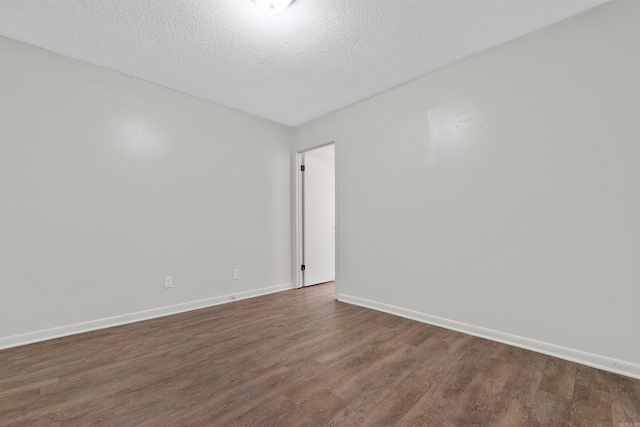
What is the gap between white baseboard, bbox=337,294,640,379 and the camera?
1838mm

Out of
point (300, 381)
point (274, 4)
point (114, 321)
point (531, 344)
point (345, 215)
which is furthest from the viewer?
point (345, 215)

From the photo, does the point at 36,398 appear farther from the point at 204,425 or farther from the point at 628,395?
the point at 628,395

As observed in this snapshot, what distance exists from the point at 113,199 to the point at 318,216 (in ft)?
9.03

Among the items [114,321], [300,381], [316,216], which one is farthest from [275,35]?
[114,321]

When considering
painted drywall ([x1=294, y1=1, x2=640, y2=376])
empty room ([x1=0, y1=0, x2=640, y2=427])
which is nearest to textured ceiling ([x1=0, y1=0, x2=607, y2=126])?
empty room ([x1=0, y1=0, x2=640, y2=427])

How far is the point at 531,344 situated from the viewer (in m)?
2.18

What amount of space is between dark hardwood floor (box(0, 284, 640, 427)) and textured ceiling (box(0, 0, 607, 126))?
254 centimetres

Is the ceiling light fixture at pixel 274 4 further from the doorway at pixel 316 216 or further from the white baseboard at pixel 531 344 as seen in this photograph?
the white baseboard at pixel 531 344

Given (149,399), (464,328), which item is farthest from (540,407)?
(149,399)

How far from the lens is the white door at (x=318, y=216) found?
14.5ft

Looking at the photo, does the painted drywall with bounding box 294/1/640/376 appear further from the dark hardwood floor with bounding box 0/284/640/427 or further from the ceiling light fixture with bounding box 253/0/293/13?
the ceiling light fixture with bounding box 253/0/293/13

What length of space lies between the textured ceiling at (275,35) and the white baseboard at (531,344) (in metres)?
2.47

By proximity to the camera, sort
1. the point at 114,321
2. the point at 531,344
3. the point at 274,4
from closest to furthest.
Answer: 1. the point at 274,4
2. the point at 531,344
3. the point at 114,321

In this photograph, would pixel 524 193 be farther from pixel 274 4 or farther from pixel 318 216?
pixel 318 216
